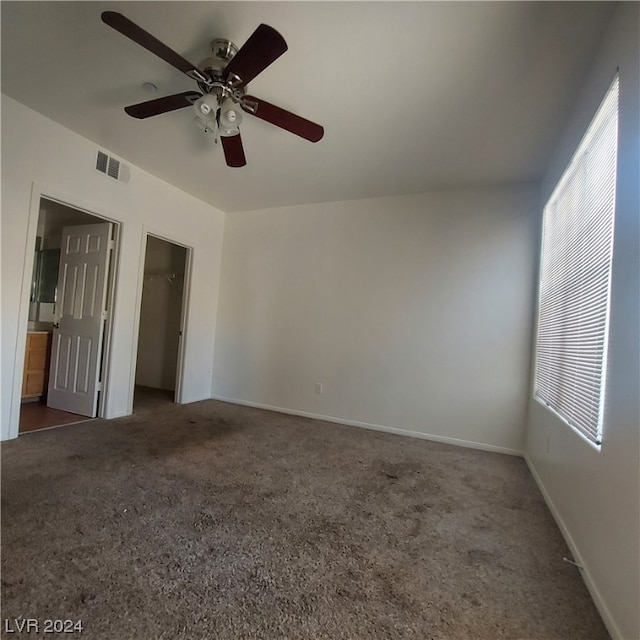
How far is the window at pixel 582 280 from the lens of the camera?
5.49 ft

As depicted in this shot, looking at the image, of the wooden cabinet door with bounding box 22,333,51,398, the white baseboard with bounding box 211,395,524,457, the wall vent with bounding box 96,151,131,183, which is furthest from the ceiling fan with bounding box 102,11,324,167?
the wooden cabinet door with bounding box 22,333,51,398

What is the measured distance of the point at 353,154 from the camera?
305 cm

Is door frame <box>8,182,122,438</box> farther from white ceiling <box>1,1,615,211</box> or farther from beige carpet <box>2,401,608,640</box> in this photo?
white ceiling <box>1,1,615,211</box>

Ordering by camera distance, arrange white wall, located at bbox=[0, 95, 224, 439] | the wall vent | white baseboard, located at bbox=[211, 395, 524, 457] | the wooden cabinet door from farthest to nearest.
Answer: the wooden cabinet door → white baseboard, located at bbox=[211, 395, 524, 457] → the wall vent → white wall, located at bbox=[0, 95, 224, 439]

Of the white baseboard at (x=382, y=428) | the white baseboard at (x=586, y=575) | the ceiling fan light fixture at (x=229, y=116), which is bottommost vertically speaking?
the white baseboard at (x=382, y=428)

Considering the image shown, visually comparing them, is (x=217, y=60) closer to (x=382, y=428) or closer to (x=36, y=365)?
(x=382, y=428)

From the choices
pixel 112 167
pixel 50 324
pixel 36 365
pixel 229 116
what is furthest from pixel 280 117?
pixel 50 324

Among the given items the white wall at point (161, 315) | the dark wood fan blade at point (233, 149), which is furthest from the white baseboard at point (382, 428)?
A: the dark wood fan blade at point (233, 149)

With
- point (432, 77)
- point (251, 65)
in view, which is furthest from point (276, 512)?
point (432, 77)

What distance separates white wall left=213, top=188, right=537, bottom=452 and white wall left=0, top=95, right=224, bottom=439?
0.99ft

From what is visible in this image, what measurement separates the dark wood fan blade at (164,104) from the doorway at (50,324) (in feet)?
4.74

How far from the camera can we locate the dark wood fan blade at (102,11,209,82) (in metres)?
1.44

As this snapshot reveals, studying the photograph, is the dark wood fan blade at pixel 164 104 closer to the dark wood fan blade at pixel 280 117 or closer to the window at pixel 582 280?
the dark wood fan blade at pixel 280 117

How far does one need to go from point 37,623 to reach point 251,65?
2503 millimetres
